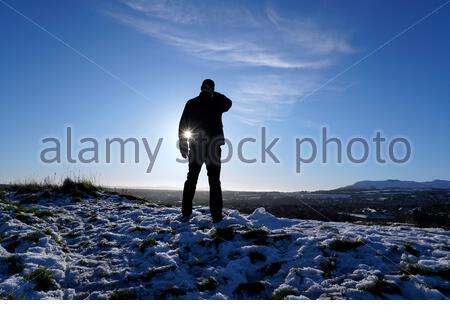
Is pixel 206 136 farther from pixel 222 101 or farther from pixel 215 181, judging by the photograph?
pixel 215 181

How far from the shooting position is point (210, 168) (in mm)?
8852

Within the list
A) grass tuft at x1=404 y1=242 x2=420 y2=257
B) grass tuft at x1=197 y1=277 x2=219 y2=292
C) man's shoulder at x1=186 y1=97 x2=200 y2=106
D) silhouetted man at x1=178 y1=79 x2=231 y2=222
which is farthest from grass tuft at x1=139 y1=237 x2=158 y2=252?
grass tuft at x1=404 y1=242 x2=420 y2=257

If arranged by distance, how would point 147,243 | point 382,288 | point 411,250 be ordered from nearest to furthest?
point 382,288
point 411,250
point 147,243

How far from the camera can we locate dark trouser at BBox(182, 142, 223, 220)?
8.78m

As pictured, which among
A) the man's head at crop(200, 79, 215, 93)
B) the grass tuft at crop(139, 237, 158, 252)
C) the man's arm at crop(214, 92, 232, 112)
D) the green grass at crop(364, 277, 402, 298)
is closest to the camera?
the green grass at crop(364, 277, 402, 298)

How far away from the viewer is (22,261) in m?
6.47

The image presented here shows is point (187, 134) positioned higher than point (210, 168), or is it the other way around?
point (187, 134)

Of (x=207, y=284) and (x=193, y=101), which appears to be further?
(x=193, y=101)

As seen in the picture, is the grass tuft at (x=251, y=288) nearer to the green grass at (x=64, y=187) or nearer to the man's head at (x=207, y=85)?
the man's head at (x=207, y=85)

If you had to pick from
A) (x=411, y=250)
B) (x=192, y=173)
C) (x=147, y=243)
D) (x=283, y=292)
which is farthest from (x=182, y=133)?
(x=411, y=250)

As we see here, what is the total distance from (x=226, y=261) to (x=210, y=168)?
2859mm

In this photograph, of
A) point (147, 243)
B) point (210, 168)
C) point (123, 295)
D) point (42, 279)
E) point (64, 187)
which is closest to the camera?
point (123, 295)

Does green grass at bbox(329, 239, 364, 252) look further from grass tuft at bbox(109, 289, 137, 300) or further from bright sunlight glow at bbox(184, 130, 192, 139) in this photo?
bright sunlight glow at bbox(184, 130, 192, 139)
